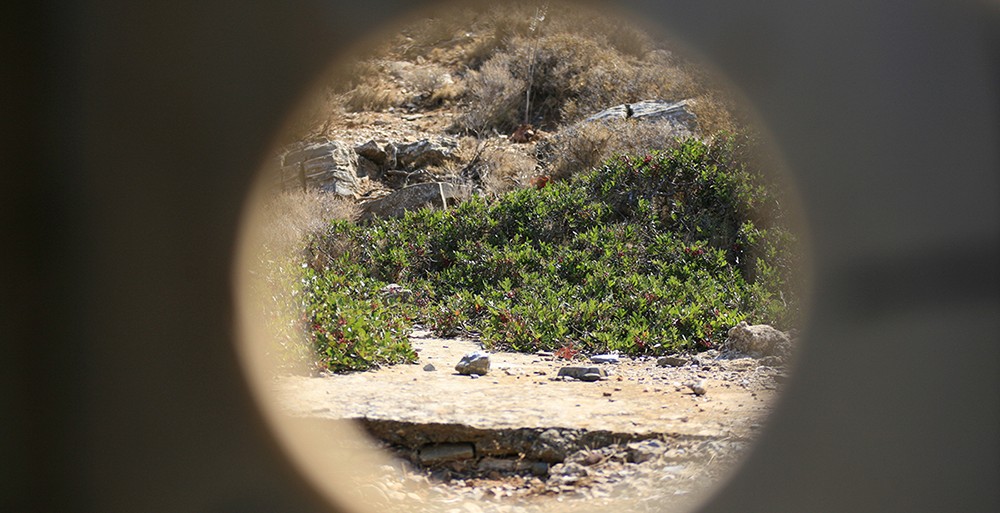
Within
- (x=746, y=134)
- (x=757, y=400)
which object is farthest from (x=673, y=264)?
(x=757, y=400)

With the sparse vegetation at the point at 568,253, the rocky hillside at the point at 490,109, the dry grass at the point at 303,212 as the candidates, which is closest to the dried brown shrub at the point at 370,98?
the rocky hillside at the point at 490,109

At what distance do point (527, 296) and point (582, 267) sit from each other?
2.58ft

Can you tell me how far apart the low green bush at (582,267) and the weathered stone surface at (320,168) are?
251 cm

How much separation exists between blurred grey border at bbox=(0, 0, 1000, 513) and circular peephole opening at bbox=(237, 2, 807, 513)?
39 centimetres

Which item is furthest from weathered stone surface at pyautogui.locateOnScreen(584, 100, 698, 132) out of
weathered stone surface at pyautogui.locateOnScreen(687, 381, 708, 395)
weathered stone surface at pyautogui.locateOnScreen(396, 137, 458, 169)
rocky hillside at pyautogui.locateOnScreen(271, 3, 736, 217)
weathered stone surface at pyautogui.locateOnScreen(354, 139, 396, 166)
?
weathered stone surface at pyautogui.locateOnScreen(687, 381, 708, 395)

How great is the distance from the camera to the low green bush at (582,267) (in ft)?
17.8

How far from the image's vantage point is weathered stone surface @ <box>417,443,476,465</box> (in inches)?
131

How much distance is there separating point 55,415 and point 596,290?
471 centimetres

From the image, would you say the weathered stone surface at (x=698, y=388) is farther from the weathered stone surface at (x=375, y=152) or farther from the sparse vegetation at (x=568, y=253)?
the weathered stone surface at (x=375, y=152)

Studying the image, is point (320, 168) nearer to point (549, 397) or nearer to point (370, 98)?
point (370, 98)

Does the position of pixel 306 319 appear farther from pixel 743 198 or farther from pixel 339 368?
pixel 743 198

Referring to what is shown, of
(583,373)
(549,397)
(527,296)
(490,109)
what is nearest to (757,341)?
(583,373)

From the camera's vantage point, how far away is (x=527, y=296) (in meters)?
6.52

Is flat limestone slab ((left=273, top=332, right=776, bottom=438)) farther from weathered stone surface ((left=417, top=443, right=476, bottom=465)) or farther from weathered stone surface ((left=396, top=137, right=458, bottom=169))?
weathered stone surface ((left=396, top=137, right=458, bottom=169))
